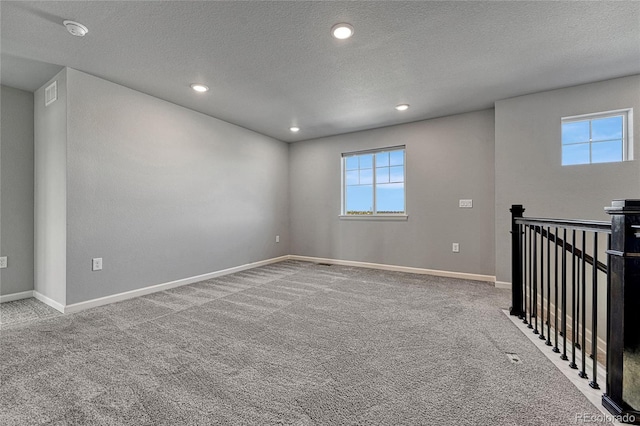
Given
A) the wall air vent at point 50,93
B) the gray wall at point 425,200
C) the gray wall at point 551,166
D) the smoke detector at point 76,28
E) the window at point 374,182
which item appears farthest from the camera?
the window at point 374,182

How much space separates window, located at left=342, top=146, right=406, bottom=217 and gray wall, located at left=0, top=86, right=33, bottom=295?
439 cm

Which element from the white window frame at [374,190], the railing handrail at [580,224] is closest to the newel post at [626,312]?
the railing handrail at [580,224]

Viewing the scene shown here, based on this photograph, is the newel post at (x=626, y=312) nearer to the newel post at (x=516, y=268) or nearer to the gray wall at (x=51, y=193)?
the newel post at (x=516, y=268)

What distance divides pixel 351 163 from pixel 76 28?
13.1 ft

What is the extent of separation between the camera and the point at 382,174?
191 inches

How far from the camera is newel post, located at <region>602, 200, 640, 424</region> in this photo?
1209 millimetres

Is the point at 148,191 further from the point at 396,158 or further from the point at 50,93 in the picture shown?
the point at 396,158

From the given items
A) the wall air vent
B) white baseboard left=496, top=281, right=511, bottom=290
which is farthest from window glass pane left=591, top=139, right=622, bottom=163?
the wall air vent

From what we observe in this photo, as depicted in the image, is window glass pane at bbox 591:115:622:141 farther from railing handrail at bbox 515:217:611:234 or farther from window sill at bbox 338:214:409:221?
window sill at bbox 338:214:409:221

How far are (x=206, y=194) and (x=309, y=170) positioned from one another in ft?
7.13

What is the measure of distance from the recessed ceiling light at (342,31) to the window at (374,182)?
269cm

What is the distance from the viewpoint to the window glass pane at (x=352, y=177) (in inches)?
202

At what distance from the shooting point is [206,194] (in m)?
4.09

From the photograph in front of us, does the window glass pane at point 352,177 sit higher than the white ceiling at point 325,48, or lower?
lower
